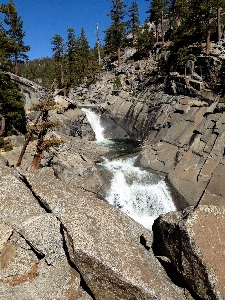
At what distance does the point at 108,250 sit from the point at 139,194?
16428 millimetres

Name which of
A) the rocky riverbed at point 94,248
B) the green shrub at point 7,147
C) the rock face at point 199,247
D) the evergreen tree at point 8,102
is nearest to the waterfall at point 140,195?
the green shrub at point 7,147

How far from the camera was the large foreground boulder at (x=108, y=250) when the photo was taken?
7.67 m

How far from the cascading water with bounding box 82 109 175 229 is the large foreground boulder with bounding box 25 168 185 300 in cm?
1325

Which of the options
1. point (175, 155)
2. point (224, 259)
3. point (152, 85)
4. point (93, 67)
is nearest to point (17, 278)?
point (224, 259)

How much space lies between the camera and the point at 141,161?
2822cm

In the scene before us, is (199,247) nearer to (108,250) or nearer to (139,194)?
(108,250)

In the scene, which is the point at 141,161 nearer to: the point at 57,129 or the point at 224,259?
the point at 57,129

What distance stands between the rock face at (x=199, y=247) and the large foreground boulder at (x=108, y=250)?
0.79m

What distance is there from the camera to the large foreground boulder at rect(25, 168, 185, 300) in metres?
7.67

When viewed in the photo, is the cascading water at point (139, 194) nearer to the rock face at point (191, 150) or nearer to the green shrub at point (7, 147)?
the rock face at point (191, 150)

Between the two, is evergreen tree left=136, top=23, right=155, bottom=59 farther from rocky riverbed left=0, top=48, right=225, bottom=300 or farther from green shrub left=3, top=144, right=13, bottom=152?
rocky riverbed left=0, top=48, right=225, bottom=300

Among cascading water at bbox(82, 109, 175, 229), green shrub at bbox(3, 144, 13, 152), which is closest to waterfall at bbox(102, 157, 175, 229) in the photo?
cascading water at bbox(82, 109, 175, 229)

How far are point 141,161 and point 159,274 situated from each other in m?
20.1

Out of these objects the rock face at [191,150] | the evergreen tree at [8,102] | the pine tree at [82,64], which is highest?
the pine tree at [82,64]
